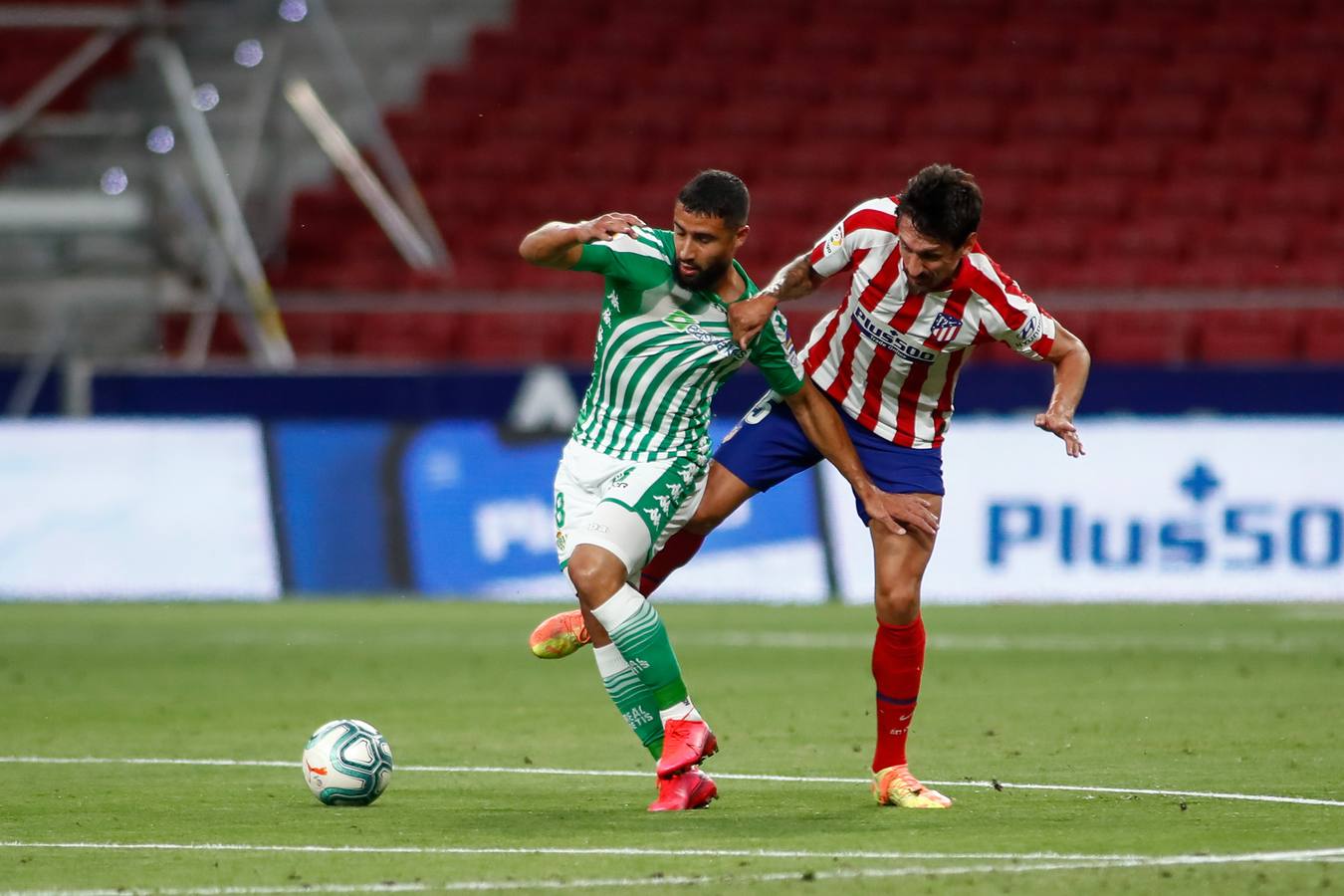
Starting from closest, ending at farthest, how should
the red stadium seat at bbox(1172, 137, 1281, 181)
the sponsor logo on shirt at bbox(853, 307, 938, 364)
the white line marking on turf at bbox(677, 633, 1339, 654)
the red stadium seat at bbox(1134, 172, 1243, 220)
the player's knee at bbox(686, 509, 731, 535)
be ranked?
the sponsor logo on shirt at bbox(853, 307, 938, 364), the player's knee at bbox(686, 509, 731, 535), the white line marking on turf at bbox(677, 633, 1339, 654), the red stadium seat at bbox(1134, 172, 1243, 220), the red stadium seat at bbox(1172, 137, 1281, 181)

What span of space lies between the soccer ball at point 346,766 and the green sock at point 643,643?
0.86m

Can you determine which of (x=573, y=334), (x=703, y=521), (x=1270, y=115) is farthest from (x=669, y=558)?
(x=1270, y=115)

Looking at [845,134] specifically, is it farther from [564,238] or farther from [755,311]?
[564,238]

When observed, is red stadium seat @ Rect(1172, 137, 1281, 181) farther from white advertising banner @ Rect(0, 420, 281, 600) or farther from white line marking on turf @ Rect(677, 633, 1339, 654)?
white advertising banner @ Rect(0, 420, 281, 600)

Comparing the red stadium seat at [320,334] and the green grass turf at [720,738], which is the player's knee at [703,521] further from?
the red stadium seat at [320,334]

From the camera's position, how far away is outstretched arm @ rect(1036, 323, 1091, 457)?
22.7ft

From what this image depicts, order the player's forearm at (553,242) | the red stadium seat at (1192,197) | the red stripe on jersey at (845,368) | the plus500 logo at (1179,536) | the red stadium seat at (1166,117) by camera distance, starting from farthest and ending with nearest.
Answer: the red stadium seat at (1166,117) < the red stadium seat at (1192,197) < the plus500 logo at (1179,536) < the red stripe on jersey at (845,368) < the player's forearm at (553,242)

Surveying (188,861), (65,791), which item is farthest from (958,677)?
(188,861)

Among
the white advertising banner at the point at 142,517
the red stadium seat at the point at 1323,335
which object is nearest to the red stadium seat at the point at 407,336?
the white advertising banner at the point at 142,517

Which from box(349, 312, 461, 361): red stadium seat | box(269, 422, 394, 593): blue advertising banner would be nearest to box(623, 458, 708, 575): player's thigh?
box(269, 422, 394, 593): blue advertising banner

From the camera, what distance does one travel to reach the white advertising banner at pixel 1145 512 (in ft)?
50.6

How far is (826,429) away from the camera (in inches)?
295

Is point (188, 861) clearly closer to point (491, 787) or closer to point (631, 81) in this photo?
point (491, 787)

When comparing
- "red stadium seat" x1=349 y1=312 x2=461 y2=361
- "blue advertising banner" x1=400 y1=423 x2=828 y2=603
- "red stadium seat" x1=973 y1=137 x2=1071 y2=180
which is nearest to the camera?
"blue advertising banner" x1=400 y1=423 x2=828 y2=603
